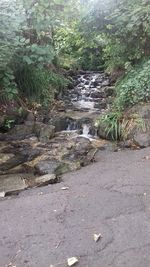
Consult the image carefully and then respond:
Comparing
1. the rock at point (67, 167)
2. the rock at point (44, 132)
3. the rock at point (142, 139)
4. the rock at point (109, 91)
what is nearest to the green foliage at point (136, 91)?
the rock at point (142, 139)

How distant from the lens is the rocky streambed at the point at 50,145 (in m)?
5.98

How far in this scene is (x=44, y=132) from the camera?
27.4ft

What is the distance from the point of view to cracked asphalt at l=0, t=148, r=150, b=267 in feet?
11.1

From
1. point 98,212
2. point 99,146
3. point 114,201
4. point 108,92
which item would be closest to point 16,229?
point 98,212

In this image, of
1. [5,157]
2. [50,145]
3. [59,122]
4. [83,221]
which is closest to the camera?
[83,221]

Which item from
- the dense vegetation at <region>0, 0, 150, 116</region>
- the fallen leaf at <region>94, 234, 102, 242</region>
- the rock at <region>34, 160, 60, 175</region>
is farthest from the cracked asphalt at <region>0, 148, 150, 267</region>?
the dense vegetation at <region>0, 0, 150, 116</region>

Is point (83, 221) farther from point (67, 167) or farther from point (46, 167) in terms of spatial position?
point (46, 167)

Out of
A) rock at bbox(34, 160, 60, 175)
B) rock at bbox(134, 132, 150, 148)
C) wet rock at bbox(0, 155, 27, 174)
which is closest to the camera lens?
rock at bbox(34, 160, 60, 175)

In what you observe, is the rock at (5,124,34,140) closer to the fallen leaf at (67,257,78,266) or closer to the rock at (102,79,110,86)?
the fallen leaf at (67,257,78,266)

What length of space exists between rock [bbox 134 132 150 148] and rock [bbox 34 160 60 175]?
5.86 ft

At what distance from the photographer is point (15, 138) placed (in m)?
8.17

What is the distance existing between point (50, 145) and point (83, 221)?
12.4 ft

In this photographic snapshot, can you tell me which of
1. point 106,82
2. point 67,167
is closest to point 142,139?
point 67,167

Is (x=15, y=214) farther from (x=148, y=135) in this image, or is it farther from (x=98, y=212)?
(x=148, y=135)
